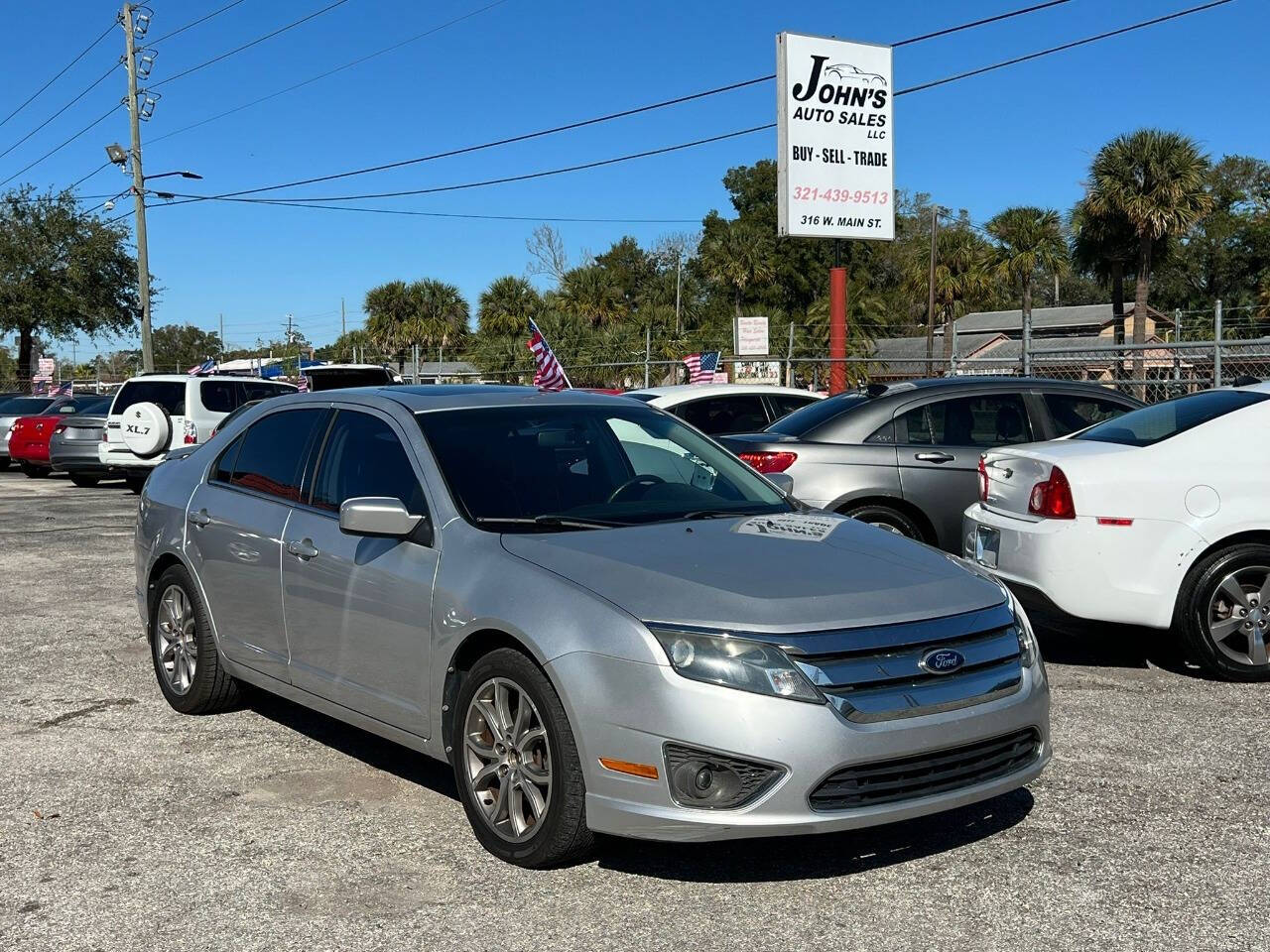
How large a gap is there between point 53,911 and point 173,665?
246cm

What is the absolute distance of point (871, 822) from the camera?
3877 mm

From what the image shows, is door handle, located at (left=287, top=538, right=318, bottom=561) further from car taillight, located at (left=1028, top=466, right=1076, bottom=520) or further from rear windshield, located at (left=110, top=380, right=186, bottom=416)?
rear windshield, located at (left=110, top=380, right=186, bottom=416)

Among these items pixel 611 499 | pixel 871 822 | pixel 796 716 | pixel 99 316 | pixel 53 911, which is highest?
pixel 99 316

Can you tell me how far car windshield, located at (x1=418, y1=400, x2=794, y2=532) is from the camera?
4.84m

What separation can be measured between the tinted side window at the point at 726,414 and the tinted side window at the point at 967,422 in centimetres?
320

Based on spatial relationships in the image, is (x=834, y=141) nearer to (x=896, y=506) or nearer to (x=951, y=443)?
(x=951, y=443)

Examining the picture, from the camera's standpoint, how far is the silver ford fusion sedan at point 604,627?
3.82 metres

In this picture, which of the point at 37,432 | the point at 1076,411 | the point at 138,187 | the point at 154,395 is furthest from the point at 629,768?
the point at 138,187

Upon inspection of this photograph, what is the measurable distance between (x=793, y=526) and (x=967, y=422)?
465 centimetres

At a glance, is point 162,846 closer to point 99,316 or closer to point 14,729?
point 14,729

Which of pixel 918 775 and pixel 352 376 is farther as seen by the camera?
pixel 352 376

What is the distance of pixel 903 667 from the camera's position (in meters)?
3.93

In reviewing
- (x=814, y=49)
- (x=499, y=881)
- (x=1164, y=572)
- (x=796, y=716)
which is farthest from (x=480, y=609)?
(x=814, y=49)

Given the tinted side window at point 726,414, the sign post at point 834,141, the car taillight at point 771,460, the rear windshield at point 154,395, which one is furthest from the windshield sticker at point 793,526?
the sign post at point 834,141
